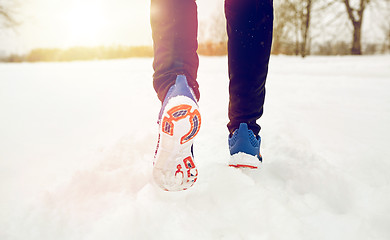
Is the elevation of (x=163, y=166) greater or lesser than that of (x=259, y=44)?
lesser

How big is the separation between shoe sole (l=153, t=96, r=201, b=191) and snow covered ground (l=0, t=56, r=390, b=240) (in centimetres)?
6

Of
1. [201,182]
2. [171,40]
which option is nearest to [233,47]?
[171,40]

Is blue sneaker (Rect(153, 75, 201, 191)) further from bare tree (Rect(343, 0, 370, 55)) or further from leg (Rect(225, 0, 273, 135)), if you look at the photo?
bare tree (Rect(343, 0, 370, 55))

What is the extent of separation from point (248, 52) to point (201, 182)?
1.49 feet

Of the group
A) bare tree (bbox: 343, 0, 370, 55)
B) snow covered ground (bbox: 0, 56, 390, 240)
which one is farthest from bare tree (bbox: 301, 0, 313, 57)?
snow covered ground (bbox: 0, 56, 390, 240)

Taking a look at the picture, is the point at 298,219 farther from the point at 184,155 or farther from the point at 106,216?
the point at 106,216

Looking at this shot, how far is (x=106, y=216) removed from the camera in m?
0.69

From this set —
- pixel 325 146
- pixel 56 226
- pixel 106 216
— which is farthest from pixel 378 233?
pixel 56 226

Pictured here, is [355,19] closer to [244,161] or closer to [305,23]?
[305,23]

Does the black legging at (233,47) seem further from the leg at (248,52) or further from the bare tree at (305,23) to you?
the bare tree at (305,23)

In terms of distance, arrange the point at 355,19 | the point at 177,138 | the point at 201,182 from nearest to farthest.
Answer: the point at 177,138
the point at 201,182
the point at 355,19

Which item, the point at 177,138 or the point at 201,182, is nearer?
the point at 177,138

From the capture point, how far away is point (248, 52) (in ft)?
2.77

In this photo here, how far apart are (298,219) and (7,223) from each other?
0.77m
